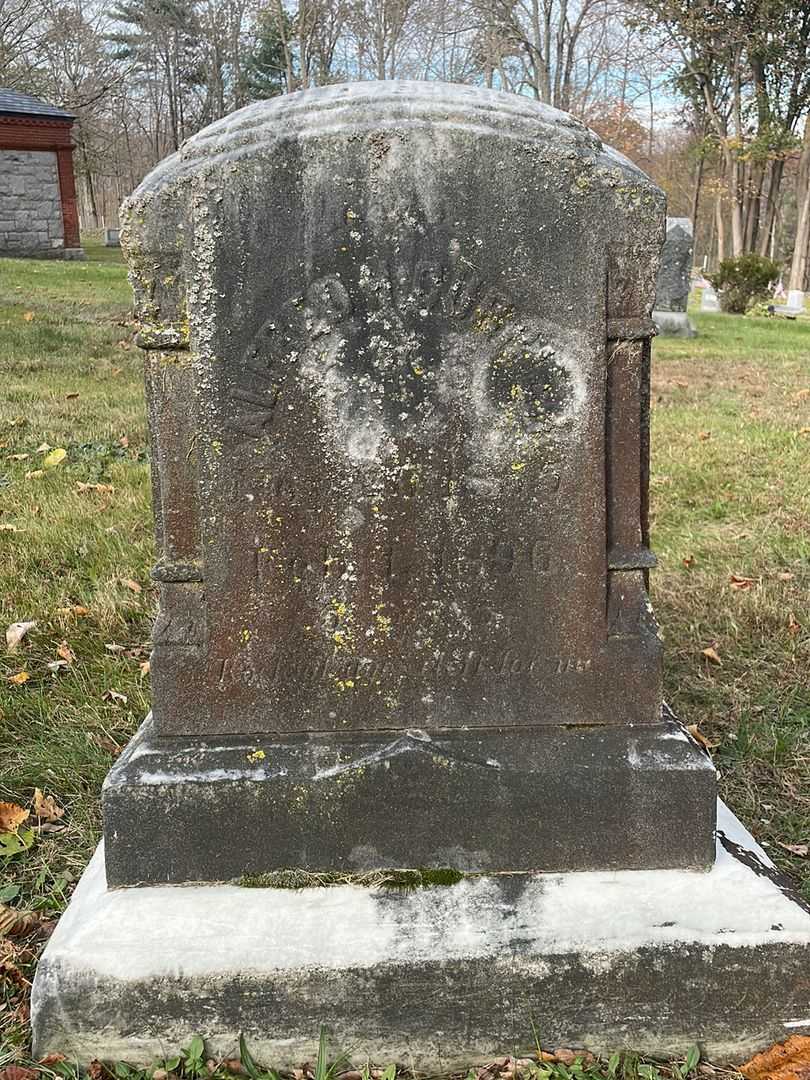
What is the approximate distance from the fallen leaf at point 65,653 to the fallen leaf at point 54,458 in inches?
101

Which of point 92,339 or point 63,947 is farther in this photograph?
point 92,339

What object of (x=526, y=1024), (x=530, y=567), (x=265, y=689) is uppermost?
(x=530, y=567)

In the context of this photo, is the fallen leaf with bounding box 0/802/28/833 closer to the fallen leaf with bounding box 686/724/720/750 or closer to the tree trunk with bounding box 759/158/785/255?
the fallen leaf with bounding box 686/724/720/750

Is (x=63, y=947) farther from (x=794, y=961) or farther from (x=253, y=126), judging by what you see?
(x=253, y=126)

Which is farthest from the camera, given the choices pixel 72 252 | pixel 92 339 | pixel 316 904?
pixel 72 252

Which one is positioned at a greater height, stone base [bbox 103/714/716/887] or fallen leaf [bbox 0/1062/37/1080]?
stone base [bbox 103/714/716/887]

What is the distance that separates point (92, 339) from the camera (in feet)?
34.8

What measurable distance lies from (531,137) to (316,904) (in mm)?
1681

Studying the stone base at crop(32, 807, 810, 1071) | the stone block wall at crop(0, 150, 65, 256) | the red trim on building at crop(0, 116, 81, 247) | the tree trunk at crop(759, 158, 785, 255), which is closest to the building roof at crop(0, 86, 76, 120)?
the red trim on building at crop(0, 116, 81, 247)

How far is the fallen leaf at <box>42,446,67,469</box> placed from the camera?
598cm

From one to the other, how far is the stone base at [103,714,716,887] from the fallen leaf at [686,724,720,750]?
3.49 feet

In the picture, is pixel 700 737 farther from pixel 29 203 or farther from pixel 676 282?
pixel 29 203

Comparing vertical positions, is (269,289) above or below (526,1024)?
above

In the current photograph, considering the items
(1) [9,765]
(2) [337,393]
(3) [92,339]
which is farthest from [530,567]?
(3) [92,339]
